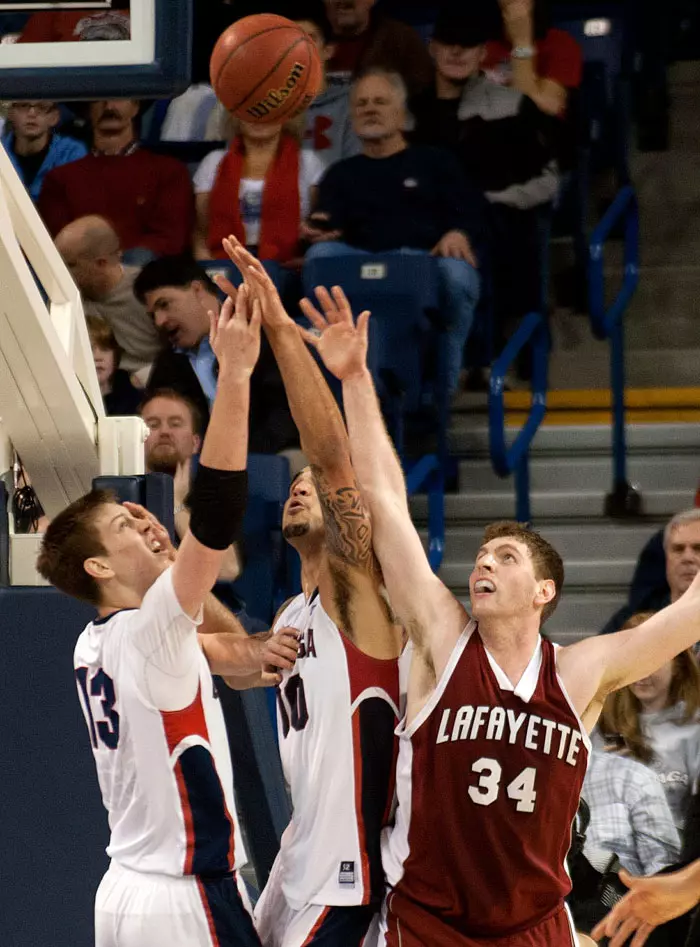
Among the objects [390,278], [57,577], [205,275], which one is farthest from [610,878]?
[205,275]

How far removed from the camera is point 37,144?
8.29 metres

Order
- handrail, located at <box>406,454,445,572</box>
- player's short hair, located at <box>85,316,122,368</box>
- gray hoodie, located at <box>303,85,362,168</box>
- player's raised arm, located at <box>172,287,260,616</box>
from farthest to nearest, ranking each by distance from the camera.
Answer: gray hoodie, located at <box>303,85,362,168</box> → player's short hair, located at <box>85,316,122,368</box> → handrail, located at <box>406,454,445,572</box> → player's raised arm, located at <box>172,287,260,616</box>

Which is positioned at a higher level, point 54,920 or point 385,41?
point 385,41

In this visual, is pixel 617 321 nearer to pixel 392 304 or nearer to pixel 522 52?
pixel 392 304

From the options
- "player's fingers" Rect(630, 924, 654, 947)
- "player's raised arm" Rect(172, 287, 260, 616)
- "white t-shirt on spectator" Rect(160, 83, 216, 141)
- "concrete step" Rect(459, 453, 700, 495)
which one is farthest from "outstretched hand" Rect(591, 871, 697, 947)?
"white t-shirt on spectator" Rect(160, 83, 216, 141)

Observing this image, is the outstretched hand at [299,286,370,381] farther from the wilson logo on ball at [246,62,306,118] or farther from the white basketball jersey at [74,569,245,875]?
the wilson logo on ball at [246,62,306,118]

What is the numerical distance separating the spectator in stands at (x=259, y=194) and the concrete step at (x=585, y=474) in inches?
54.6

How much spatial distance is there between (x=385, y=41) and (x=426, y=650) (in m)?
5.28

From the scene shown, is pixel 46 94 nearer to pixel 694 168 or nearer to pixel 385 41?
pixel 385 41

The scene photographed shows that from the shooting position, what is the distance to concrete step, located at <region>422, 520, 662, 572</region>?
704 cm

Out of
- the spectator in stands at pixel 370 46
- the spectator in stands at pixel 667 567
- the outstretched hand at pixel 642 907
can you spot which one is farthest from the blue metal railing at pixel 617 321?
the outstretched hand at pixel 642 907

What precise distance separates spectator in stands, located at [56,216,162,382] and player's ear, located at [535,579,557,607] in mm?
3922

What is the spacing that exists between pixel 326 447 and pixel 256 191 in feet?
12.9

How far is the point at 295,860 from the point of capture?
3.68 m
